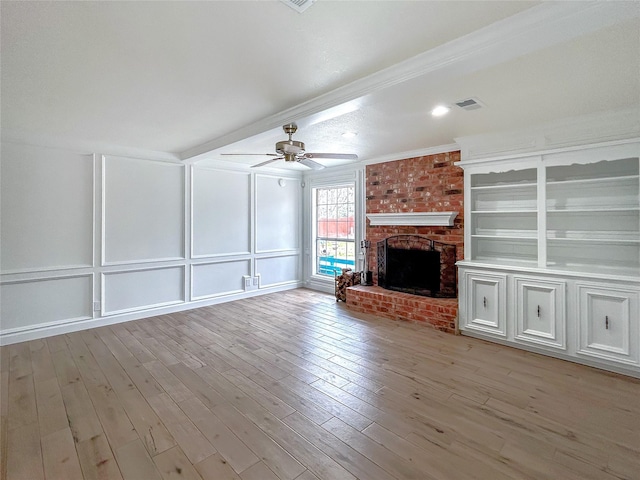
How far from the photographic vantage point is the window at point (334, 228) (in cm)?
621

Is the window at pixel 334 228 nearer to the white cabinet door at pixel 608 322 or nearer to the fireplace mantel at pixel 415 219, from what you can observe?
the fireplace mantel at pixel 415 219

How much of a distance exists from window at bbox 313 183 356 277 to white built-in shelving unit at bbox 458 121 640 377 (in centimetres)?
241

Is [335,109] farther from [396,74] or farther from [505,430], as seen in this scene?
[505,430]

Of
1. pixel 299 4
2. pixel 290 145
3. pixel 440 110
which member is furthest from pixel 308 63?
pixel 440 110

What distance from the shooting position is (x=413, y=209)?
4930mm

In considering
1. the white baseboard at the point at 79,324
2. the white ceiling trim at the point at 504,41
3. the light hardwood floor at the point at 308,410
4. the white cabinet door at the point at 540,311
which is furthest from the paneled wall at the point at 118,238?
the white cabinet door at the point at 540,311

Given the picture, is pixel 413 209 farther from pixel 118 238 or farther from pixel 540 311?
pixel 118 238

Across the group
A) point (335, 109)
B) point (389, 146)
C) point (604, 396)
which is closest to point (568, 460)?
point (604, 396)

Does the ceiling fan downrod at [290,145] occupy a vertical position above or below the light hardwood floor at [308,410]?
above

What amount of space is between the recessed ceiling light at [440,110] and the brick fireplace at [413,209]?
1.45 meters

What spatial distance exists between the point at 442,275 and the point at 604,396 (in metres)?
2.17

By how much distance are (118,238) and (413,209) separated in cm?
439

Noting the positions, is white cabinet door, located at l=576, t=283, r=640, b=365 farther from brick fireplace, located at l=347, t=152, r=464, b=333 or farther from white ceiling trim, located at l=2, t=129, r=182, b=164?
white ceiling trim, located at l=2, t=129, r=182, b=164

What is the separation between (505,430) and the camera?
7.17 feet
